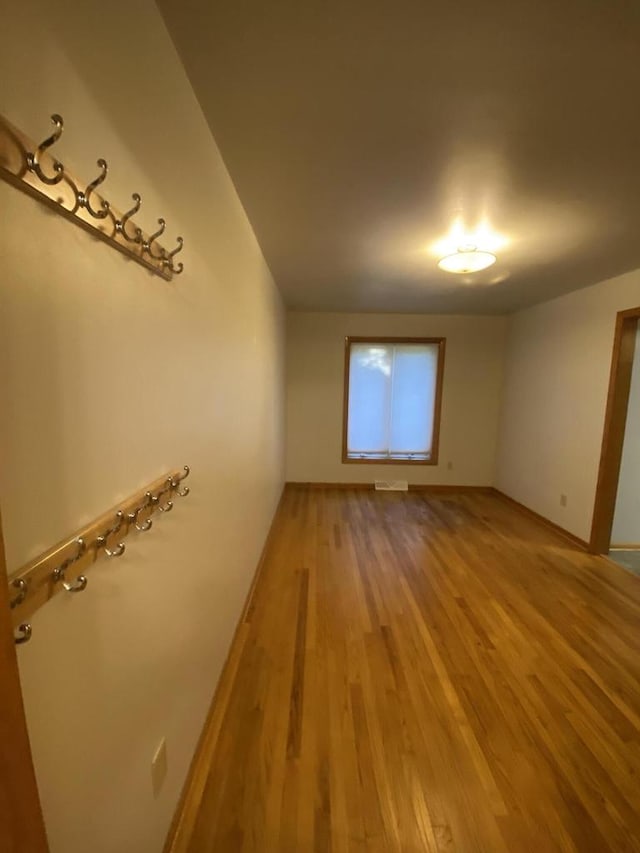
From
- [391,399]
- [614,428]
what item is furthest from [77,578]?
[391,399]

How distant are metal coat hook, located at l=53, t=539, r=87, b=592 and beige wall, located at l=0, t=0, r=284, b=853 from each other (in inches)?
1.1

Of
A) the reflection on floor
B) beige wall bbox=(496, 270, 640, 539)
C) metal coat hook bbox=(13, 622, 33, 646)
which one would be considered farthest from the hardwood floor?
metal coat hook bbox=(13, 622, 33, 646)

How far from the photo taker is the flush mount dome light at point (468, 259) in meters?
2.33

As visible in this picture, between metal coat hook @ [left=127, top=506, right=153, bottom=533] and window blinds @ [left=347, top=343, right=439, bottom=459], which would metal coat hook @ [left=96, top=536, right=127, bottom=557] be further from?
window blinds @ [left=347, top=343, right=439, bottom=459]

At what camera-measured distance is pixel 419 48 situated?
1012mm

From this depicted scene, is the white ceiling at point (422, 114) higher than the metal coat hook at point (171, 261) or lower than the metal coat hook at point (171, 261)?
higher

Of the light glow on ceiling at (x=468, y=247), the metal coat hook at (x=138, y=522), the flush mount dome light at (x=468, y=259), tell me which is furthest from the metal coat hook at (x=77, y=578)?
the flush mount dome light at (x=468, y=259)

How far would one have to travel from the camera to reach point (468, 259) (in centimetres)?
236

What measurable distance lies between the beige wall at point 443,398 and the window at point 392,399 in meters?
0.11

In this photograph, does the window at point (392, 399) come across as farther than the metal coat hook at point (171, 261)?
Yes

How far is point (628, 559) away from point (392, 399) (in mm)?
2881

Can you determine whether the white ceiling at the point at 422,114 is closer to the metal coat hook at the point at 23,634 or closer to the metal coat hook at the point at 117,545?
the metal coat hook at the point at 117,545

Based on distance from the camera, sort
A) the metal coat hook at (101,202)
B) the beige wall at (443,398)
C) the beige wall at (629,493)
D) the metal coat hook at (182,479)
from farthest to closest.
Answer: the beige wall at (443,398) < the beige wall at (629,493) < the metal coat hook at (182,479) < the metal coat hook at (101,202)

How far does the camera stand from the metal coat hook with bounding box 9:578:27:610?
48 centimetres
